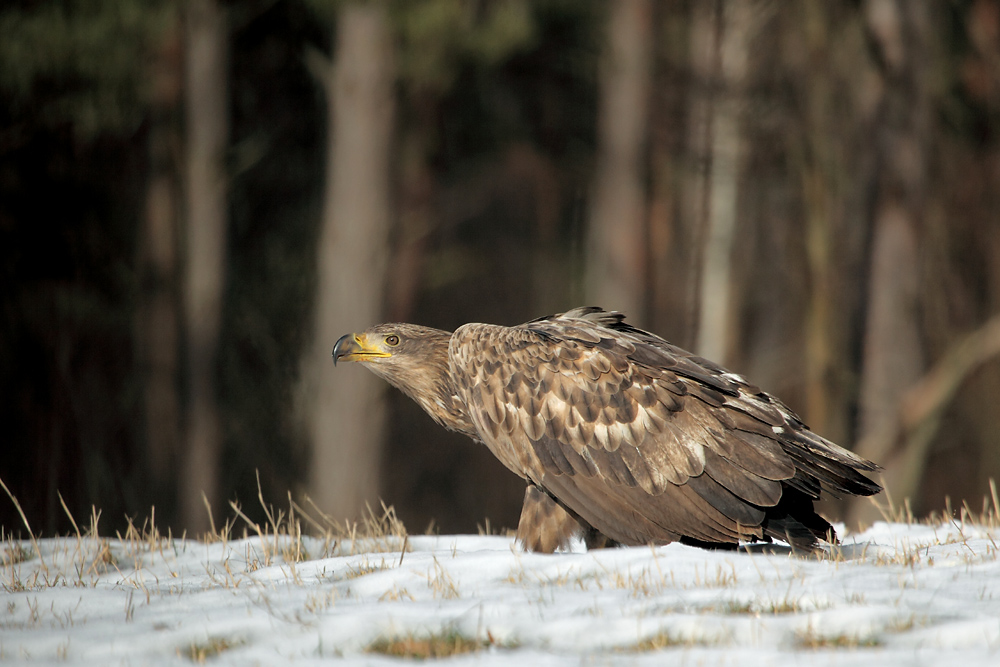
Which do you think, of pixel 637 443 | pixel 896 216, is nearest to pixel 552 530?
pixel 637 443

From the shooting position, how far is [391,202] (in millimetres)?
12367

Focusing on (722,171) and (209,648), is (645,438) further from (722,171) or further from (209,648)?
(722,171)

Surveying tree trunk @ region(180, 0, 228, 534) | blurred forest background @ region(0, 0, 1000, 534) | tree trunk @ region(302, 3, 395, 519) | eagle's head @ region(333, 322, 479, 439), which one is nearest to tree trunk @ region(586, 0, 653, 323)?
blurred forest background @ region(0, 0, 1000, 534)

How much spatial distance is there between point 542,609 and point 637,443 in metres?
1.69

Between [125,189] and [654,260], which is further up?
[125,189]

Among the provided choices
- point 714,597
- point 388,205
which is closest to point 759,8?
point 388,205

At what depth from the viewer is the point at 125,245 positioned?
1617cm

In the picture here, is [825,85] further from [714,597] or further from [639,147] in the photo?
[714,597]

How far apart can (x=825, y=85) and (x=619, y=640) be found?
13626 millimetres

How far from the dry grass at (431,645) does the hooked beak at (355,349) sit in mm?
3140

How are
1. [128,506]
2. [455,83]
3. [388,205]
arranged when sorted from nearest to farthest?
1. [388,205]
2. [128,506]
3. [455,83]

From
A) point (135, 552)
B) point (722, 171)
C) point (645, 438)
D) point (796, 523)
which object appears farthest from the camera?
point (722, 171)

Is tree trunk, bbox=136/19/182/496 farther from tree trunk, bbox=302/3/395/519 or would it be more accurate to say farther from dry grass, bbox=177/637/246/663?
dry grass, bbox=177/637/246/663

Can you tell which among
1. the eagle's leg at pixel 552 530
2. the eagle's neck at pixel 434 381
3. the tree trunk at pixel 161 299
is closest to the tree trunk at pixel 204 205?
the tree trunk at pixel 161 299
